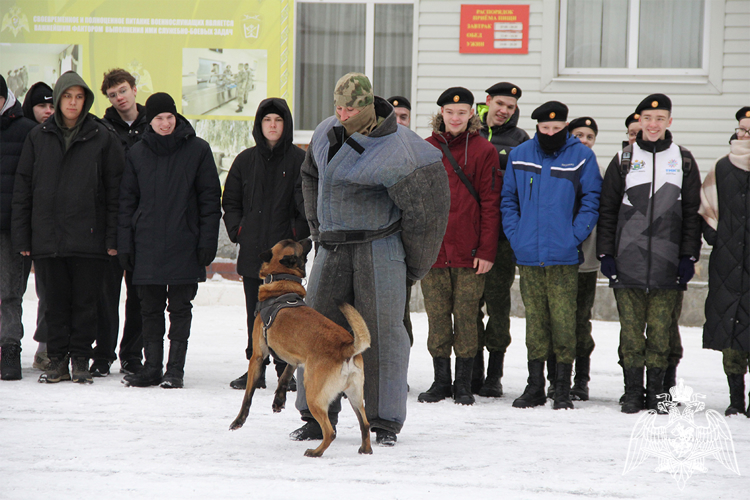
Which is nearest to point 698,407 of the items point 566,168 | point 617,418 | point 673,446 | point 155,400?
point 617,418

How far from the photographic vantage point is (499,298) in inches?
225

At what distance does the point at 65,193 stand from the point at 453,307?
9.82 ft

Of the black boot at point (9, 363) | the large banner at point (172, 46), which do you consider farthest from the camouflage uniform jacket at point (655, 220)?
the large banner at point (172, 46)

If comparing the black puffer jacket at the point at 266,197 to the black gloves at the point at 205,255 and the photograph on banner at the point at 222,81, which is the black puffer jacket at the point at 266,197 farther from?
the photograph on banner at the point at 222,81

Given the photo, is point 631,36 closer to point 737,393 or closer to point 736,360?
point 736,360

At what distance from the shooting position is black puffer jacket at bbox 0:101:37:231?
5727 millimetres

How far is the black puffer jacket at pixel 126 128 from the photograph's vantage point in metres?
Answer: 6.16

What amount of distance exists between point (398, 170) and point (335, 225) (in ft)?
1.53

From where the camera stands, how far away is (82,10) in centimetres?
1019

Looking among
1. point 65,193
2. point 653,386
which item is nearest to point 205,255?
point 65,193

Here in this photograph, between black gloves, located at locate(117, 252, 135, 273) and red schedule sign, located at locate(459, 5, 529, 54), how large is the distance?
5899mm

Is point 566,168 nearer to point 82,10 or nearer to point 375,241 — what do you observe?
point 375,241

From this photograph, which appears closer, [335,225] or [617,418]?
[335,225]

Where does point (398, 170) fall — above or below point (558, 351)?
above
